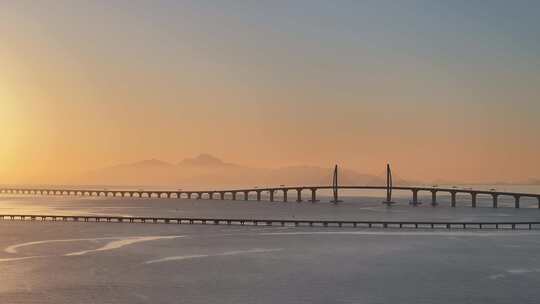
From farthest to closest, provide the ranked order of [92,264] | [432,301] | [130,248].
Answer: [130,248] < [92,264] < [432,301]

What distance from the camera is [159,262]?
2456 inches

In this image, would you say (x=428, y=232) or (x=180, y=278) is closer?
(x=180, y=278)

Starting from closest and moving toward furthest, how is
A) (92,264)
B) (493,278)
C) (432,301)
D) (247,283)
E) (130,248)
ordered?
(432,301), (247,283), (493,278), (92,264), (130,248)

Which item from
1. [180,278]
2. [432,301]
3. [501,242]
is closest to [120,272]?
[180,278]

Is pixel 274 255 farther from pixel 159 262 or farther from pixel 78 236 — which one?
pixel 78 236

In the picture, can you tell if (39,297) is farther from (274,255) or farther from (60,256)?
(274,255)

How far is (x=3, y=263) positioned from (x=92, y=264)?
8.48 m

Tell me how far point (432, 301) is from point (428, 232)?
62.7 m

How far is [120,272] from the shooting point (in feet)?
177

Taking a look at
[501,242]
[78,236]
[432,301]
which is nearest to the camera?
[432,301]

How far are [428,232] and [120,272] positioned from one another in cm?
6174

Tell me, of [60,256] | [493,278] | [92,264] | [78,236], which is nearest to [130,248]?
[60,256]

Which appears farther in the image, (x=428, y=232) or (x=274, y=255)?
(x=428, y=232)

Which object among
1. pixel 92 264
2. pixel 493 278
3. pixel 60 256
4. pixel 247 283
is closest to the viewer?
pixel 247 283
